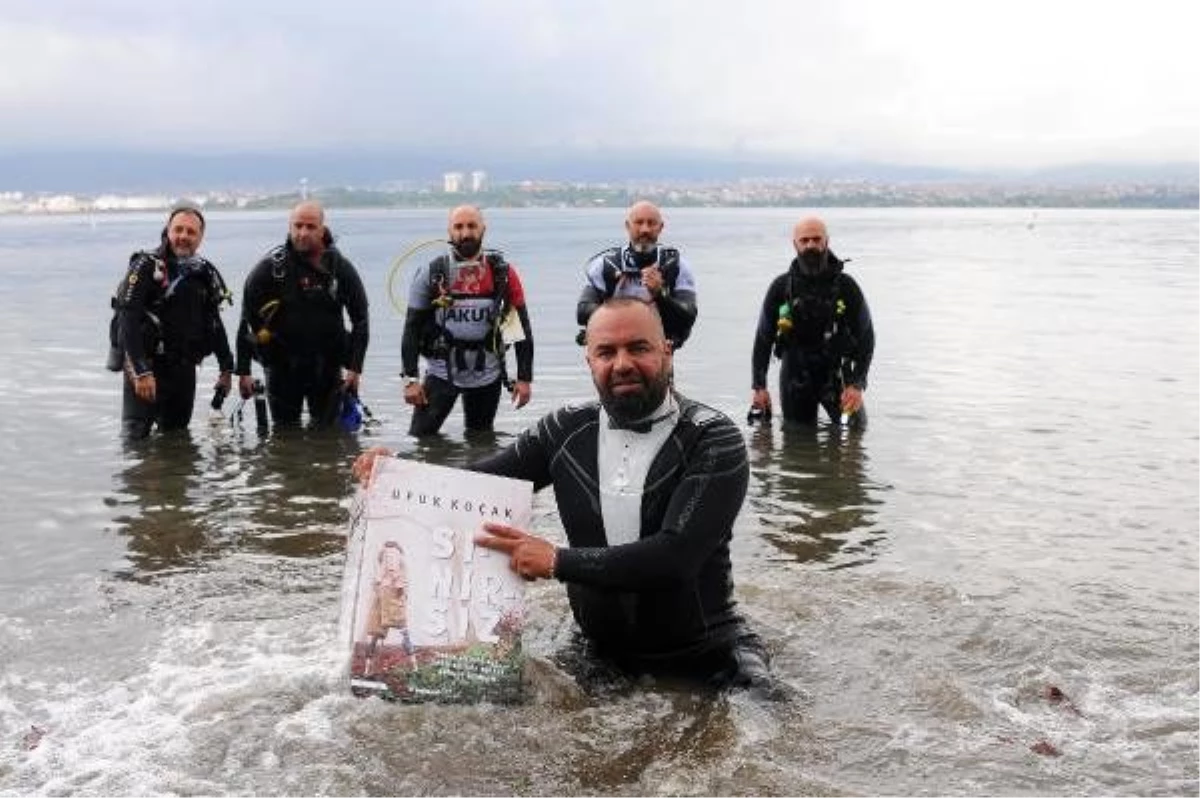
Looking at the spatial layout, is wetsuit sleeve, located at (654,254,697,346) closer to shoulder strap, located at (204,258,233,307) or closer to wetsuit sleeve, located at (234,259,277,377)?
wetsuit sleeve, located at (234,259,277,377)

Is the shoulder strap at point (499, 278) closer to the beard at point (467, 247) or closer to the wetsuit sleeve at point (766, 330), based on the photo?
the beard at point (467, 247)

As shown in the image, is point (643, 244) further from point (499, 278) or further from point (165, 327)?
point (165, 327)

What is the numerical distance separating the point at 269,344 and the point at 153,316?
1010mm

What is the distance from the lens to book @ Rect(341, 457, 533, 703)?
15.6 ft

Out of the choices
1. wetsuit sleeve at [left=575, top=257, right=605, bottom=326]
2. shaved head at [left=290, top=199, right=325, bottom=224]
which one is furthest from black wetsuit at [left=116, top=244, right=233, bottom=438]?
wetsuit sleeve at [left=575, top=257, right=605, bottom=326]

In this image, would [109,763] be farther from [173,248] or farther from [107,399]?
[107,399]

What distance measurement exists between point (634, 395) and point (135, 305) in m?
6.65

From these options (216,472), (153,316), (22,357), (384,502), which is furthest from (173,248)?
(22,357)

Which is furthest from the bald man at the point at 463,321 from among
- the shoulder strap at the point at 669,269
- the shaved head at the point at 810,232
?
the shaved head at the point at 810,232

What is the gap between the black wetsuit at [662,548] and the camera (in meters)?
4.55

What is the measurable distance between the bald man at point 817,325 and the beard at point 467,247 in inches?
106

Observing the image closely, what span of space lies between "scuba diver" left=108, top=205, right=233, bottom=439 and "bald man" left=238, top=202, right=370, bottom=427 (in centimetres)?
31

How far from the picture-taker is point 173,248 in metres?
10.2

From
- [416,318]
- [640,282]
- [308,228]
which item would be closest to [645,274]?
[640,282]
